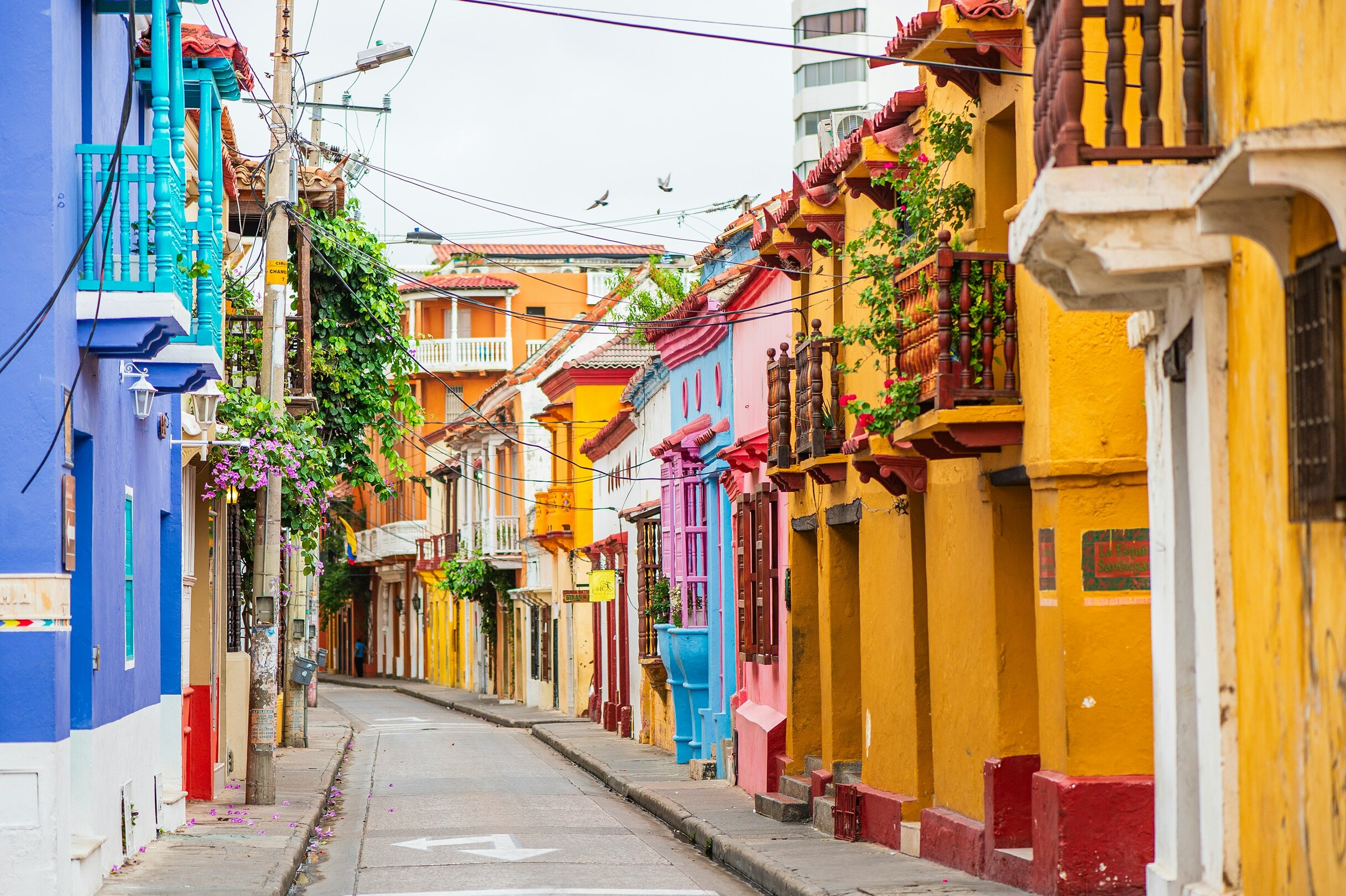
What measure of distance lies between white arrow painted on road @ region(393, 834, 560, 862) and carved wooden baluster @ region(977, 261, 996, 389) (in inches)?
247

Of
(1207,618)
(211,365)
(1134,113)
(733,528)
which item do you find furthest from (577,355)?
(1207,618)

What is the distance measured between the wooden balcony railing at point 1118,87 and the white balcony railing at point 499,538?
40001 mm

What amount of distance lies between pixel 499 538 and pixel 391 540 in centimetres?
1874

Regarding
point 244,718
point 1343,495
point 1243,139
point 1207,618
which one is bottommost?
point 244,718

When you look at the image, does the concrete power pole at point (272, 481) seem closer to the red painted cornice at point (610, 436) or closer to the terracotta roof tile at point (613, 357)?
the red painted cornice at point (610, 436)

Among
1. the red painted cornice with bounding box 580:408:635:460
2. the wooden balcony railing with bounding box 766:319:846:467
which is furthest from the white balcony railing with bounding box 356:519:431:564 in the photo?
the wooden balcony railing with bounding box 766:319:846:467

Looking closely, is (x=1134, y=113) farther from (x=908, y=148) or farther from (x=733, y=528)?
(x=733, y=528)

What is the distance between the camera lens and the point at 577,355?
1698 inches

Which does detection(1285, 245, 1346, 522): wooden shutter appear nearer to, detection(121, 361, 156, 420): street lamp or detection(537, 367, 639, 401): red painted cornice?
detection(121, 361, 156, 420): street lamp

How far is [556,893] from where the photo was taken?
42.4ft

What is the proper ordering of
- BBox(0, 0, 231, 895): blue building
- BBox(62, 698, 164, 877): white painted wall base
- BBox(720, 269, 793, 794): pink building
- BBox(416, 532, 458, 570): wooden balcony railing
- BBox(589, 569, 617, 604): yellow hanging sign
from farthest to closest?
BBox(416, 532, 458, 570): wooden balcony railing, BBox(589, 569, 617, 604): yellow hanging sign, BBox(720, 269, 793, 794): pink building, BBox(62, 698, 164, 877): white painted wall base, BBox(0, 0, 231, 895): blue building

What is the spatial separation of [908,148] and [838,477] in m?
3.91

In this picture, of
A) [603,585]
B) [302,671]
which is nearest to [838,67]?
[603,585]

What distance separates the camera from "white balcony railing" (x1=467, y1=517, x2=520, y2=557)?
4753cm
